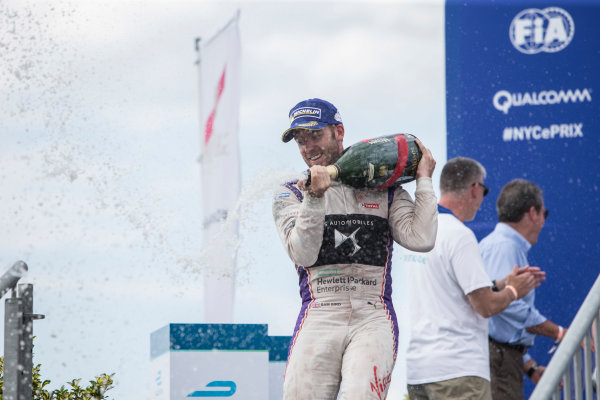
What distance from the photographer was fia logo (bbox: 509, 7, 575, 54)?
6.79 m

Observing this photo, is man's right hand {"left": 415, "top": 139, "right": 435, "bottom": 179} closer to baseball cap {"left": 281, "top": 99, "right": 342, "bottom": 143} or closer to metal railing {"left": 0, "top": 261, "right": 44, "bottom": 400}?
baseball cap {"left": 281, "top": 99, "right": 342, "bottom": 143}

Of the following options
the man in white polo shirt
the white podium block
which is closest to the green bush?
the white podium block

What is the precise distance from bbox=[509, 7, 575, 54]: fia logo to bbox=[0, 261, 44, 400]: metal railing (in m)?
4.58

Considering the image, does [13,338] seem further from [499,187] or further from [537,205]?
[499,187]

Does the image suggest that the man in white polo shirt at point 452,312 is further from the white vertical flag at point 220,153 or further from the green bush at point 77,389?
the white vertical flag at point 220,153

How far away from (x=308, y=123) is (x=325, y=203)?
384 mm

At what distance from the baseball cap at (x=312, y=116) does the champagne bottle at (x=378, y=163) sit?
0.56 feet

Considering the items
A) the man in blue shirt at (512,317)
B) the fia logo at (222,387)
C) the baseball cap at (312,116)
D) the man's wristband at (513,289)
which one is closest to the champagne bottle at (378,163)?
the baseball cap at (312,116)

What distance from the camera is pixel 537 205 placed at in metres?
5.92

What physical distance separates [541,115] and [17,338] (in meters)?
4.56

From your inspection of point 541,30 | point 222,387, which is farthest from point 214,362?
point 541,30

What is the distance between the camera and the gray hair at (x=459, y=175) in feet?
16.8

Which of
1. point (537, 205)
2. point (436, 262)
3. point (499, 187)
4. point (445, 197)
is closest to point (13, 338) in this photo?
point (436, 262)

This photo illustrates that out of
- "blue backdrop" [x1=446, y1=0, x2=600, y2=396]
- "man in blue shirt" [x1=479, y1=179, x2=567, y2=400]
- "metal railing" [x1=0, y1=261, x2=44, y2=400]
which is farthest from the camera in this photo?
"blue backdrop" [x1=446, y1=0, x2=600, y2=396]
